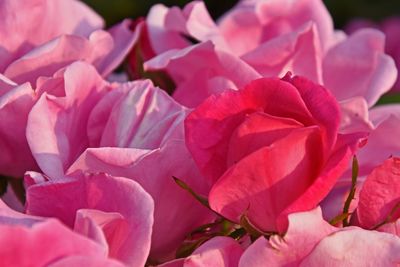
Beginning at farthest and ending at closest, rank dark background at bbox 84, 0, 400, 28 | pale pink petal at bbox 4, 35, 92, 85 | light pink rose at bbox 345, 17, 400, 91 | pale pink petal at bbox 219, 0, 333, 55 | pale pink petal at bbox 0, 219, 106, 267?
dark background at bbox 84, 0, 400, 28 → light pink rose at bbox 345, 17, 400, 91 → pale pink petal at bbox 219, 0, 333, 55 → pale pink petal at bbox 4, 35, 92, 85 → pale pink petal at bbox 0, 219, 106, 267

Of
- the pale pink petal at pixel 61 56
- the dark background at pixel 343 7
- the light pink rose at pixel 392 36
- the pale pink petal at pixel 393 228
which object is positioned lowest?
the dark background at pixel 343 7

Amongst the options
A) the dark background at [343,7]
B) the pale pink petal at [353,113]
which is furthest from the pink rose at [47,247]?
the dark background at [343,7]

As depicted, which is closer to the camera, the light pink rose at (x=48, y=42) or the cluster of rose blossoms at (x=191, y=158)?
the cluster of rose blossoms at (x=191, y=158)

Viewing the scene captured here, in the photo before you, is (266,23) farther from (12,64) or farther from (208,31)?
(12,64)

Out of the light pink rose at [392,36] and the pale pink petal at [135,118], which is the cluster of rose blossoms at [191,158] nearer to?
the pale pink petal at [135,118]

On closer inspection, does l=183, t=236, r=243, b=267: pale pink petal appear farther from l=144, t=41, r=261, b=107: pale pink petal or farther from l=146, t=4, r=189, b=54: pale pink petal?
l=146, t=4, r=189, b=54: pale pink petal

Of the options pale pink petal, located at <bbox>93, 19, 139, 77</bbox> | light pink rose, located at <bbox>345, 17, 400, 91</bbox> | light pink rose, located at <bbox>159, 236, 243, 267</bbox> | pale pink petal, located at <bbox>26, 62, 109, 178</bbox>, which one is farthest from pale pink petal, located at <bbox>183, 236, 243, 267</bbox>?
light pink rose, located at <bbox>345, 17, 400, 91</bbox>

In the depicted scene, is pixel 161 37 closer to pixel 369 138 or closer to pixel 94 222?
pixel 369 138
